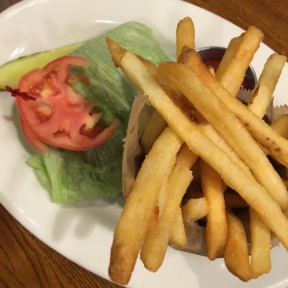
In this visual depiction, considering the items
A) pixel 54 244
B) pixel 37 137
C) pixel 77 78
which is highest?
pixel 77 78

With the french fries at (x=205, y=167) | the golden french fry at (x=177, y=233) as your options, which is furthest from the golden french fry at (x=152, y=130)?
the golden french fry at (x=177, y=233)

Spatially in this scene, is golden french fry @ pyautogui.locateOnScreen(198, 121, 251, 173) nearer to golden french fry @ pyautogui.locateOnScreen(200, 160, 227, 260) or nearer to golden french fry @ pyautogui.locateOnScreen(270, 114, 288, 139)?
golden french fry @ pyautogui.locateOnScreen(200, 160, 227, 260)

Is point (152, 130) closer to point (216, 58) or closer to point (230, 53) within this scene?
point (230, 53)

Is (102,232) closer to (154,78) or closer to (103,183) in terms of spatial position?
(103,183)

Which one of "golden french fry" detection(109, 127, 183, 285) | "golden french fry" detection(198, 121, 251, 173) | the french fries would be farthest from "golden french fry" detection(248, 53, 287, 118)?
"golden french fry" detection(109, 127, 183, 285)

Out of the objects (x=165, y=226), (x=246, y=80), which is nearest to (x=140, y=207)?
(x=165, y=226)

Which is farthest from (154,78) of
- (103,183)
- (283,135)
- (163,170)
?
(103,183)
